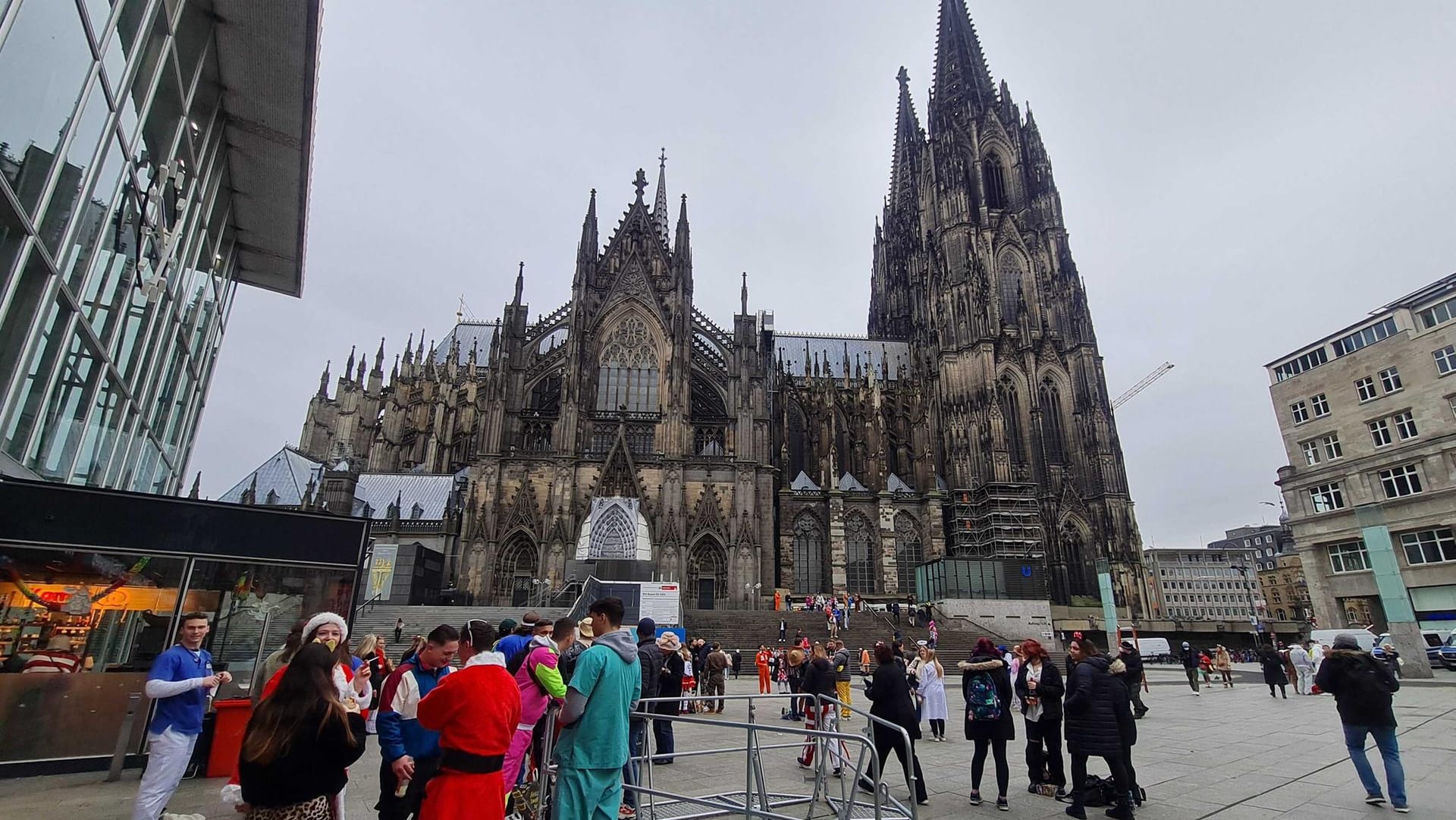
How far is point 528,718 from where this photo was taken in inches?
191

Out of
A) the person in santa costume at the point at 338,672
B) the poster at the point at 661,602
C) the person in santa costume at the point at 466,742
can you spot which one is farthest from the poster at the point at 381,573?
the person in santa costume at the point at 466,742

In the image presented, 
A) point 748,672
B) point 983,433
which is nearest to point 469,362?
point 748,672

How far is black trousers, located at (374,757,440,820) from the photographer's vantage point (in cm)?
438

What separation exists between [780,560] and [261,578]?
30.9m

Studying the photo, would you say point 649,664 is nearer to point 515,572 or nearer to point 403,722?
point 403,722

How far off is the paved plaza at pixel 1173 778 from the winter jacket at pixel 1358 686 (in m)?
0.77

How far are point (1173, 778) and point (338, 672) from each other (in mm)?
8459

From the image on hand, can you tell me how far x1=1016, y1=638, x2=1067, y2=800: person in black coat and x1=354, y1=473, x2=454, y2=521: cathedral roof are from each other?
3432 centimetres

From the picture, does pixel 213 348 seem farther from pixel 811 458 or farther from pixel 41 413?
pixel 811 458

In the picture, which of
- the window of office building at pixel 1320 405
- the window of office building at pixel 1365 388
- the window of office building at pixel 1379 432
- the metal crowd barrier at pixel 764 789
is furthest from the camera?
the window of office building at pixel 1320 405

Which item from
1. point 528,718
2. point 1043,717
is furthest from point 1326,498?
point 528,718

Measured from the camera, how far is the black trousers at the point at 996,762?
252 inches

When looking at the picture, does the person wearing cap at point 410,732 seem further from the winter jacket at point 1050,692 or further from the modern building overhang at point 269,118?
the modern building overhang at point 269,118

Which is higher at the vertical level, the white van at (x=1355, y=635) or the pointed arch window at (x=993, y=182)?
the pointed arch window at (x=993, y=182)
